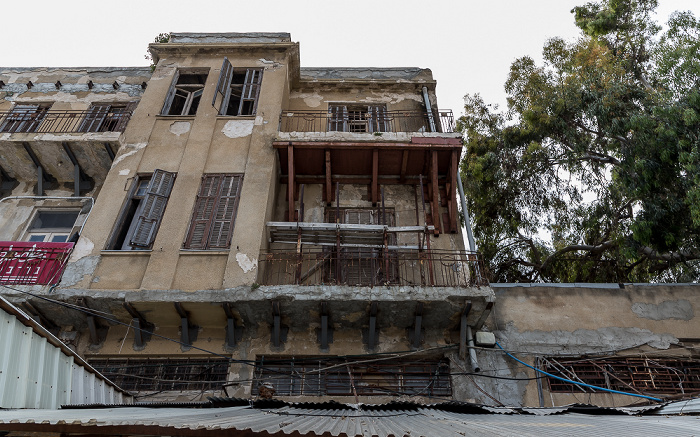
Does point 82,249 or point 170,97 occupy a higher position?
point 170,97

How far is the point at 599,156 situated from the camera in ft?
45.2

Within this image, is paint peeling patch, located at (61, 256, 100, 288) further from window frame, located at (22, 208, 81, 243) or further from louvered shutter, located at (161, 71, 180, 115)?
louvered shutter, located at (161, 71, 180, 115)

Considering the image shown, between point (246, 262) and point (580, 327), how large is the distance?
21.2 feet

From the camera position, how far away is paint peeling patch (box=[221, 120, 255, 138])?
1154 cm

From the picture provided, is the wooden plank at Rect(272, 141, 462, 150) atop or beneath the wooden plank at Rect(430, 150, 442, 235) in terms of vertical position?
atop

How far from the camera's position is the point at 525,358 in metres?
8.99

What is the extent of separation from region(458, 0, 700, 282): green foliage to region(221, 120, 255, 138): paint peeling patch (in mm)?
6577

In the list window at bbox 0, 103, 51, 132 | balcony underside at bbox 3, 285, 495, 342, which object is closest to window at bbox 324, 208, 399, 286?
balcony underside at bbox 3, 285, 495, 342

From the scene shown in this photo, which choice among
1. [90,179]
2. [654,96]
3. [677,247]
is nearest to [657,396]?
[677,247]

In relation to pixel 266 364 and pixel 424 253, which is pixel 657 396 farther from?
pixel 266 364

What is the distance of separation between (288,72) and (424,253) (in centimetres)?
684

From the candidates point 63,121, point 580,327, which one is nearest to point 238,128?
point 63,121

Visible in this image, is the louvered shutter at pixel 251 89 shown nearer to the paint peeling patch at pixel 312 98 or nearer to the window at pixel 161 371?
the paint peeling patch at pixel 312 98

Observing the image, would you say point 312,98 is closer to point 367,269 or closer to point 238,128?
point 238,128
